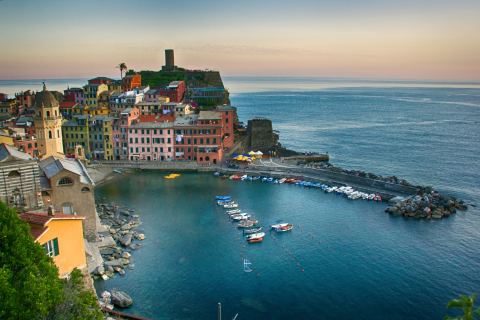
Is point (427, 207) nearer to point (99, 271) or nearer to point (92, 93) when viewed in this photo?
point (99, 271)

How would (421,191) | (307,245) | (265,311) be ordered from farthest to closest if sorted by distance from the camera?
(421,191), (307,245), (265,311)

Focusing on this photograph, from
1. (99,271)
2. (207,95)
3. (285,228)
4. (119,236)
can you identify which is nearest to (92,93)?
(207,95)

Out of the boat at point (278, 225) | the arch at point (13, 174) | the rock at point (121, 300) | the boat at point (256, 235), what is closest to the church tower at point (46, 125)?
the arch at point (13, 174)

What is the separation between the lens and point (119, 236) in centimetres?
3350

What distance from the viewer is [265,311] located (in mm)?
23641

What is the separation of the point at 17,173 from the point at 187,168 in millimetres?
34147

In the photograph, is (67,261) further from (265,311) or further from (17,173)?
(265,311)

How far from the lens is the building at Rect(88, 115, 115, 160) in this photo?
61031mm

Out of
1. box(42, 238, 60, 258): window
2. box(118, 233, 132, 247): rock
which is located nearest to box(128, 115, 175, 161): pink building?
box(118, 233, 132, 247): rock

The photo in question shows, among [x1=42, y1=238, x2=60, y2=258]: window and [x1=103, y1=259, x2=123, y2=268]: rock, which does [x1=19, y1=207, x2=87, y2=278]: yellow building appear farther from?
[x1=103, y1=259, x2=123, y2=268]: rock

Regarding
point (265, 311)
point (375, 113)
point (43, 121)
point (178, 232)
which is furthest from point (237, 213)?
point (375, 113)

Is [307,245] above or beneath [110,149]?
beneath

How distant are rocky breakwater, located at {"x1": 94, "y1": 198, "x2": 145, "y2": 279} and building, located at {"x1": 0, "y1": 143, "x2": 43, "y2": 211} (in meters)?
6.44

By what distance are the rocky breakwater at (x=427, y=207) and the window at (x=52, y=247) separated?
3331 centimetres
